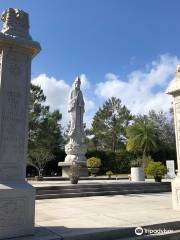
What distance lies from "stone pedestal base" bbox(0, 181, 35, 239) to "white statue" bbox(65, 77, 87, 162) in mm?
13823

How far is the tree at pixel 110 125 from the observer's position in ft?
140

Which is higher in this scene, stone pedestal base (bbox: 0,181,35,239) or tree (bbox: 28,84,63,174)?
tree (bbox: 28,84,63,174)

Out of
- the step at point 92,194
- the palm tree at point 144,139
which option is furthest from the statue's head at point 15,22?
the palm tree at point 144,139

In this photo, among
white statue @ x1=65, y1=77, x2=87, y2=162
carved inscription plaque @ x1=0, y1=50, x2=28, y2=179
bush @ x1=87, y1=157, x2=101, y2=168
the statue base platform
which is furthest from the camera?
bush @ x1=87, y1=157, x2=101, y2=168

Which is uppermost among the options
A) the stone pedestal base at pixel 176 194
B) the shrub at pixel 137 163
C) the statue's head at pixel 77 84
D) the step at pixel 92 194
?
the statue's head at pixel 77 84

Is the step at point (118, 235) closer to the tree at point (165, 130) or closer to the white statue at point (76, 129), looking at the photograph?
the white statue at point (76, 129)

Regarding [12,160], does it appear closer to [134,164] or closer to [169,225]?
[169,225]

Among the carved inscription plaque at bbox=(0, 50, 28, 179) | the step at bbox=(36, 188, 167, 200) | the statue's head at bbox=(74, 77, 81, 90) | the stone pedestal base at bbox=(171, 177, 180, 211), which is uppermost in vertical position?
the statue's head at bbox=(74, 77, 81, 90)

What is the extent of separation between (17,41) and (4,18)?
654mm

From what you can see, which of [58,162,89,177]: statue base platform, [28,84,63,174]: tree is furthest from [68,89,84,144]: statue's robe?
[28,84,63,174]: tree

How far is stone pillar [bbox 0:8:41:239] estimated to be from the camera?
14.0 feet

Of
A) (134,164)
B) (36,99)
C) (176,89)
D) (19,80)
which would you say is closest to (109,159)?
(134,164)

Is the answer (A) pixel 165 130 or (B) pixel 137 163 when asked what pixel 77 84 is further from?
(A) pixel 165 130

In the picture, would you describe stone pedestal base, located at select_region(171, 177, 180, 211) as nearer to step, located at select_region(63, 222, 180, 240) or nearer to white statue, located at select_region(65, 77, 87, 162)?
step, located at select_region(63, 222, 180, 240)
